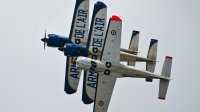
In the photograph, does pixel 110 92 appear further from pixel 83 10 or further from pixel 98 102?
pixel 83 10

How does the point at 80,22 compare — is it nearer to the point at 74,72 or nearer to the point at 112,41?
the point at 74,72

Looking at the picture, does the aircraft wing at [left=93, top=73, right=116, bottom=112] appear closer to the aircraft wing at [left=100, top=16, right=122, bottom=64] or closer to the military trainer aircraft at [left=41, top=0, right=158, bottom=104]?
the aircraft wing at [left=100, top=16, right=122, bottom=64]

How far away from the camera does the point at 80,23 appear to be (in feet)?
209

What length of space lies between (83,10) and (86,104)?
1004 centimetres

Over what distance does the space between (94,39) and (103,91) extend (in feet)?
22.2

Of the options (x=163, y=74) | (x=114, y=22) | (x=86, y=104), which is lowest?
(x=86, y=104)

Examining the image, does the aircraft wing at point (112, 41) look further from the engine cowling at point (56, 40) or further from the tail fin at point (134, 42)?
the tail fin at point (134, 42)

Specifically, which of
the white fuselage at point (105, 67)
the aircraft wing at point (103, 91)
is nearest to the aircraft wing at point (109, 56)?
the aircraft wing at point (103, 91)

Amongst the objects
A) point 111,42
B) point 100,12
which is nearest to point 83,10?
point 100,12

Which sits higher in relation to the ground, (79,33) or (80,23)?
(80,23)

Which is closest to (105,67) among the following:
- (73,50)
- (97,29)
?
(73,50)

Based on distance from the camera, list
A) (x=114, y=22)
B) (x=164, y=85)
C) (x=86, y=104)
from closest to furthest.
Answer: (x=114, y=22)
(x=164, y=85)
(x=86, y=104)

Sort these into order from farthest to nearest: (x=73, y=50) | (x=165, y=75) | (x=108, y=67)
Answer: (x=165, y=75) → (x=73, y=50) → (x=108, y=67)

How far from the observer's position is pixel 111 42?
55438mm
